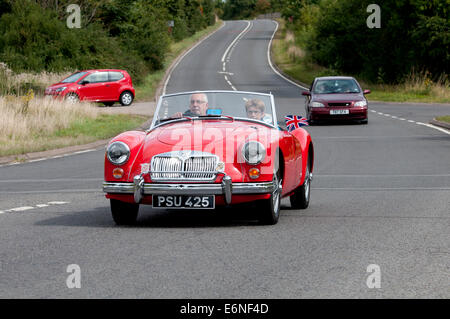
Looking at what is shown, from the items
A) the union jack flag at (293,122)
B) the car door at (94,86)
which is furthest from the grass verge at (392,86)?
the union jack flag at (293,122)

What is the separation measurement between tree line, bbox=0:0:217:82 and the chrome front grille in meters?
40.1

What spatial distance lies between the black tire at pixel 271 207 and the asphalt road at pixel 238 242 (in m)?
0.11

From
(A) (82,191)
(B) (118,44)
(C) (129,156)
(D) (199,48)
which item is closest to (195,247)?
(C) (129,156)

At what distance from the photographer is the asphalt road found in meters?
6.54

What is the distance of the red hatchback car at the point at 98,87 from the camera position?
130 feet

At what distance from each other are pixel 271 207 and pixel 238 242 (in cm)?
110

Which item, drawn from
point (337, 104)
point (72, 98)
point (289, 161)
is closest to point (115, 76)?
point (72, 98)

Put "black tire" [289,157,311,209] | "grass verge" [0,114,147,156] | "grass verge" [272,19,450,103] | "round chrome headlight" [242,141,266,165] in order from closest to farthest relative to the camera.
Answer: "round chrome headlight" [242,141,266,165]
"black tire" [289,157,311,209]
"grass verge" [0,114,147,156]
"grass verge" [272,19,450,103]

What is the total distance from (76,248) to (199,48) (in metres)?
84.5

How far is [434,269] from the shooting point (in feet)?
23.6

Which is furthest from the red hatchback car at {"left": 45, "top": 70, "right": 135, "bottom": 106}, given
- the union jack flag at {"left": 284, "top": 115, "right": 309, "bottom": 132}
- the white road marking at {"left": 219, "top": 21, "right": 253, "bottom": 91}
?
the union jack flag at {"left": 284, "top": 115, "right": 309, "bottom": 132}

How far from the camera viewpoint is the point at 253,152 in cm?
932

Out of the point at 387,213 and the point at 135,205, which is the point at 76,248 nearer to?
the point at 135,205

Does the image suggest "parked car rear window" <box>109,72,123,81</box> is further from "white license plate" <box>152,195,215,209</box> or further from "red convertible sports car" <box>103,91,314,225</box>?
"white license plate" <box>152,195,215,209</box>
